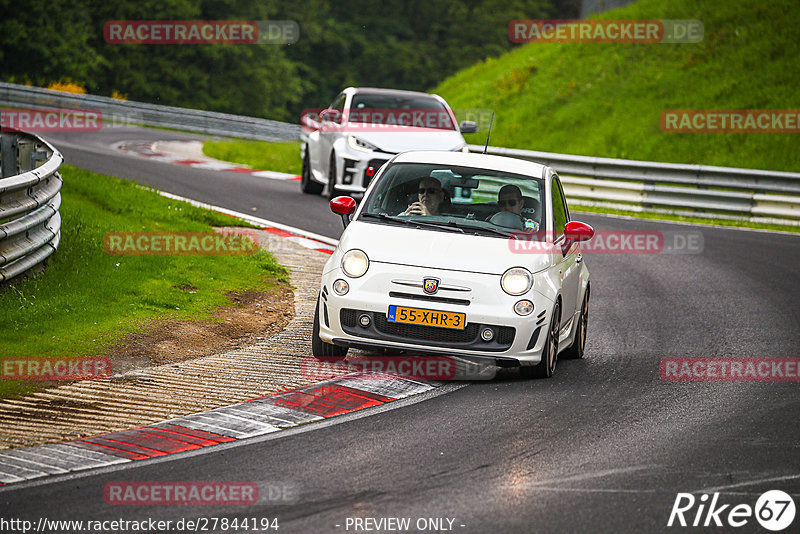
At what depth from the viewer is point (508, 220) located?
30.9ft

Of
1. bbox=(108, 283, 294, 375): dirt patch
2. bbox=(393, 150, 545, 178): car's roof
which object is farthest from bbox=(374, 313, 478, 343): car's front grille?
bbox=(393, 150, 545, 178): car's roof

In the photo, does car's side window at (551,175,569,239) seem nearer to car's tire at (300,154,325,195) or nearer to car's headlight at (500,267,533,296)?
car's headlight at (500,267,533,296)

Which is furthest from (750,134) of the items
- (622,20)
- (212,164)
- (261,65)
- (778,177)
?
(261,65)

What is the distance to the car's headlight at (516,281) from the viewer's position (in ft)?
28.2

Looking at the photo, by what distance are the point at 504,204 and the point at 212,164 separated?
17.0m

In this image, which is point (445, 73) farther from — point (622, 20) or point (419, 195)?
point (419, 195)

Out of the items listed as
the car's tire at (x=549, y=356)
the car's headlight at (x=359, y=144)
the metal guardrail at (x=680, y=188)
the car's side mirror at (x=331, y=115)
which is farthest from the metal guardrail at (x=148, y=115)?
the car's tire at (x=549, y=356)

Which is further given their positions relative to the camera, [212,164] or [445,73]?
[445,73]

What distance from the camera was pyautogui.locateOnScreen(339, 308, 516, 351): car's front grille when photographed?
850cm

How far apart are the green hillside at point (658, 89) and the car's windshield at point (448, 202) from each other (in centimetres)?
1725

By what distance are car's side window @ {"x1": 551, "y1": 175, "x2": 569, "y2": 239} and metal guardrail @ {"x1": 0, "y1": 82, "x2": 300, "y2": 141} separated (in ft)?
89.5

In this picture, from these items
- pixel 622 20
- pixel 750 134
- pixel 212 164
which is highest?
pixel 622 20

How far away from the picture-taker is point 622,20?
1336 inches

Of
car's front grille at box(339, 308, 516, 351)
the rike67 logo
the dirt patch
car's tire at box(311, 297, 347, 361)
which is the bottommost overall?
the dirt patch
